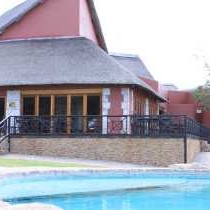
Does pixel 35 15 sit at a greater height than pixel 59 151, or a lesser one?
greater

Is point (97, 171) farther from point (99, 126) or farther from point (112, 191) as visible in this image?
point (99, 126)

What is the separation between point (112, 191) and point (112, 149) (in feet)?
23.0

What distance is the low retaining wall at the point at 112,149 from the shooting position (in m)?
19.3

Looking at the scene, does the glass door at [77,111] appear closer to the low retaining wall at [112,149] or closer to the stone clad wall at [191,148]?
the low retaining wall at [112,149]

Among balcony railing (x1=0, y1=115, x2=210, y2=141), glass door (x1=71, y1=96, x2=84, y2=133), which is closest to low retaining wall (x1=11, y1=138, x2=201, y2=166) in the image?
balcony railing (x1=0, y1=115, x2=210, y2=141)

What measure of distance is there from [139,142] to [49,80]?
538cm

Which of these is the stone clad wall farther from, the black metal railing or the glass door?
the black metal railing

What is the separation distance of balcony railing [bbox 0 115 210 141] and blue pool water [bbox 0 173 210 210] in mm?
4508

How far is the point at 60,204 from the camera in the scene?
35.4ft

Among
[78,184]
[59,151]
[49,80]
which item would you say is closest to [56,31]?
[49,80]

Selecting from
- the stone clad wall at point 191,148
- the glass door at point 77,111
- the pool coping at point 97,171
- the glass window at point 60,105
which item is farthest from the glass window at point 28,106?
the pool coping at point 97,171

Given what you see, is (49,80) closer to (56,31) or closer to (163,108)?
(56,31)

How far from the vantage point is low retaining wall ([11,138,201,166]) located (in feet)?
63.4

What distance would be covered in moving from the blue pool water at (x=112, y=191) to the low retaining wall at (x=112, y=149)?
391cm
